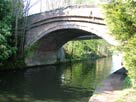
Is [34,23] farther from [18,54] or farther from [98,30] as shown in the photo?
[98,30]

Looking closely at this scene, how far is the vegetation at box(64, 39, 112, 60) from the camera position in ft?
153

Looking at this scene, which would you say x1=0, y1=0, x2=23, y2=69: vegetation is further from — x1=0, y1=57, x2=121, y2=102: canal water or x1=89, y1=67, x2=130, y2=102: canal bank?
x1=89, y1=67, x2=130, y2=102: canal bank

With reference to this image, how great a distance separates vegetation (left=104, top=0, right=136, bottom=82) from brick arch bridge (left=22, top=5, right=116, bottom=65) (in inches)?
462

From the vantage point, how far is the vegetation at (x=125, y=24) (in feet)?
45.6

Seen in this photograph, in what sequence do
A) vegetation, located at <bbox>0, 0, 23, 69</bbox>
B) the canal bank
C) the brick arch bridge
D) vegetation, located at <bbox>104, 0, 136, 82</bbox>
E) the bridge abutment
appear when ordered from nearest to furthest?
vegetation, located at <bbox>104, 0, 136, 82</bbox>, the canal bank, the brick arch bridge, vegetation, located at <bbox>0, 0, 23, 69</bbox>, the bridge abutment

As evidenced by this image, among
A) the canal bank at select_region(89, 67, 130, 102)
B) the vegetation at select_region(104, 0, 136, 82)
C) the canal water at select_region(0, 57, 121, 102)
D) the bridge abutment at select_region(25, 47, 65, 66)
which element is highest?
the vegetation at select_region(104, 0, 136, 82)

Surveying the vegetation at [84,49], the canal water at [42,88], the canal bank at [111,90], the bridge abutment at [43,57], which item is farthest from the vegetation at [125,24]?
the vegetation at [84,49]

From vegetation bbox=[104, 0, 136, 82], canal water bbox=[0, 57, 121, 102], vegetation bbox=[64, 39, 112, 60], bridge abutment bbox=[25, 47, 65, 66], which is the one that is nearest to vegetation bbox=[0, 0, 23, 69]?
canal water bbox=[0, 57, 121, 102]

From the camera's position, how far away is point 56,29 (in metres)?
32.4

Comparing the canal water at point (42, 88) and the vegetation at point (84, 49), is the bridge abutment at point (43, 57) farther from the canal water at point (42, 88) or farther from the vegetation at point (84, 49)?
the canal water at point (42, 88)

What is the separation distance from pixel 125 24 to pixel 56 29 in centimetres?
1869

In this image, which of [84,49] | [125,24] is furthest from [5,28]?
[84,49]

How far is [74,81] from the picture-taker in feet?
90.3

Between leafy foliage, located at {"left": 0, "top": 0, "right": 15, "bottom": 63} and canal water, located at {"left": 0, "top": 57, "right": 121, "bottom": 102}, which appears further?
leafy foliage, located at {"left": 0, "top": 0, "right": 15, "bottom": 63}
